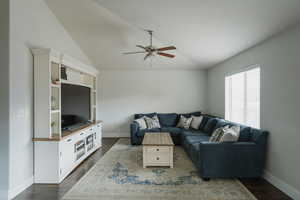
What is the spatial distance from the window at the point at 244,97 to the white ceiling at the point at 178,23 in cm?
62

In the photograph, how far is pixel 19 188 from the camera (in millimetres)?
2430

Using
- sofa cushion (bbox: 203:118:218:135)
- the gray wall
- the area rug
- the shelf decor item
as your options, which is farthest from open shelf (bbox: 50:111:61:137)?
sofa cushion (bbox: 203:118:218:135)

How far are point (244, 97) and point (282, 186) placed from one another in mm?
1874

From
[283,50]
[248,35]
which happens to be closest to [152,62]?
[248,35]

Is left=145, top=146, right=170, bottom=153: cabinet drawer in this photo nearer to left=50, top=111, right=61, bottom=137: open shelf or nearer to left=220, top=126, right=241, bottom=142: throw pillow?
left=220, top=126, right=241, bottom=142: throw pillow

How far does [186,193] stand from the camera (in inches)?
94.1

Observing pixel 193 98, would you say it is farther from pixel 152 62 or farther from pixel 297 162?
pixel 297 162

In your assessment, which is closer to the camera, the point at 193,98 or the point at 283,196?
the point at 283,196

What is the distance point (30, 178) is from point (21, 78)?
161 centimetres

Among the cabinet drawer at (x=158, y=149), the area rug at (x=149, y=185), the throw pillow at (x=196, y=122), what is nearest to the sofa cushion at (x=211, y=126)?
the throw pillow at (x=196, y=122)

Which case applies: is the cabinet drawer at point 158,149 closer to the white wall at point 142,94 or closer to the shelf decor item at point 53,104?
the shelf decor item at point 53,104

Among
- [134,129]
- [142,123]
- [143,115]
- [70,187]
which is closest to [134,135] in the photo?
[134,129]

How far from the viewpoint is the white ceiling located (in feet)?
7.18

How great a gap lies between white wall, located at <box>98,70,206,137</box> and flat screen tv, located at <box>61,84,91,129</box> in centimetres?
173
